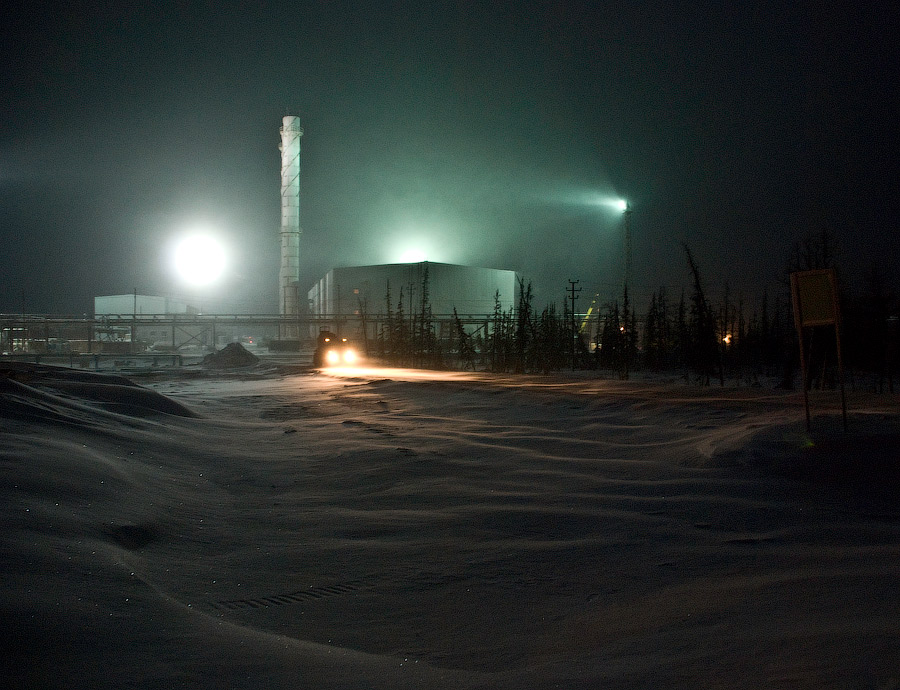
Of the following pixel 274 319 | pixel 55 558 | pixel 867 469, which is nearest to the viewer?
pixel 55 558

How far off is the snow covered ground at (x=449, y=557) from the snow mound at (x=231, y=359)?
22.4 meters

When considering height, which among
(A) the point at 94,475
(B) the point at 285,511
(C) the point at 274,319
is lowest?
(B) the point at 285,511

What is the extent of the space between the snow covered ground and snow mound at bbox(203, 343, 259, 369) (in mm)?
22426

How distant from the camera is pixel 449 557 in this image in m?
3.77

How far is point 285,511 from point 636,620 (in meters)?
2.94

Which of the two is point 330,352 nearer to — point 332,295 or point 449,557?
point 449,557

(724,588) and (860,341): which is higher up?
(860,341)

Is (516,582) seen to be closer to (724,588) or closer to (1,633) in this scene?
(724,588)

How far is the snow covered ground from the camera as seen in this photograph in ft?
7.45

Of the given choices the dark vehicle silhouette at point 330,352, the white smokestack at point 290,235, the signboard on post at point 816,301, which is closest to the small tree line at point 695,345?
the dark vehicle silhouette at point 330,352

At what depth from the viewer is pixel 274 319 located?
53125mm

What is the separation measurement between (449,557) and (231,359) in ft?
92.8

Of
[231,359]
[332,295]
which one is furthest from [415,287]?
[231,359]

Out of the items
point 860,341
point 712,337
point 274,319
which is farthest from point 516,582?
point 274,319
